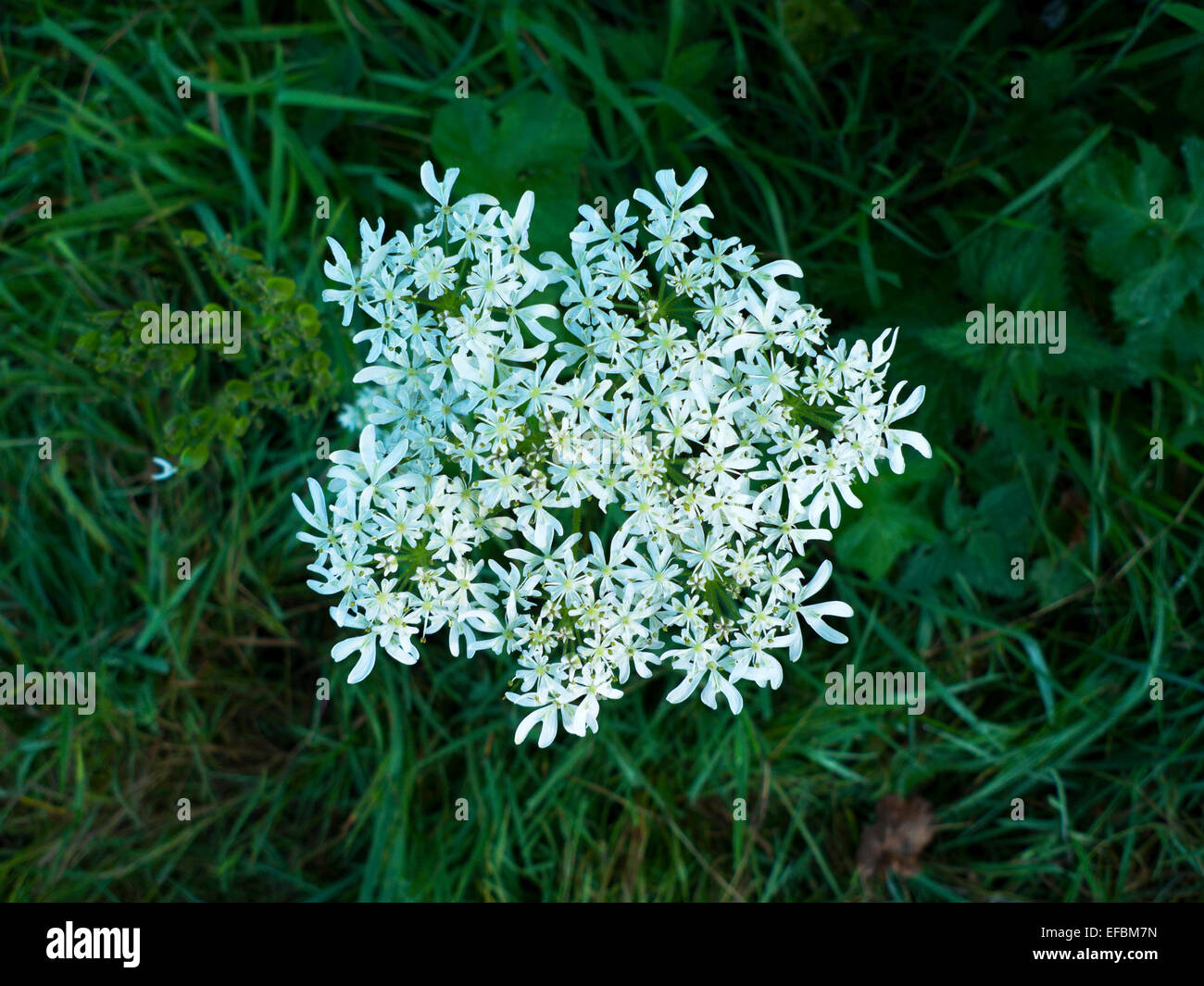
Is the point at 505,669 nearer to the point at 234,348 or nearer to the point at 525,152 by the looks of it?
the point at 234,348

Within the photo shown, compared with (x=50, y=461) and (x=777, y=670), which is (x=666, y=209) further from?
(x=50, y=461)

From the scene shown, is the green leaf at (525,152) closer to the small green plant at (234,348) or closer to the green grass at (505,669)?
the green grass at (505,669)

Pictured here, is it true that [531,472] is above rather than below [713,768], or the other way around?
above

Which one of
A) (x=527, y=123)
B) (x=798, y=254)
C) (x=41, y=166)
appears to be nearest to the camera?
(x=527, y=123)

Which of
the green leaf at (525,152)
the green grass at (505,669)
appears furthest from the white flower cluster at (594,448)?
the green grass at (505,669)
